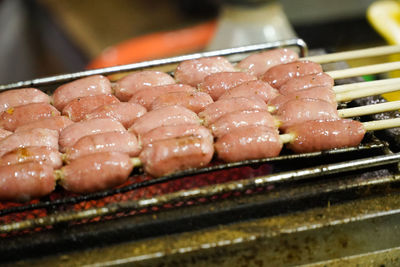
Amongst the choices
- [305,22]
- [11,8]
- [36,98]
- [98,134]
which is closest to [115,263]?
[98,134]

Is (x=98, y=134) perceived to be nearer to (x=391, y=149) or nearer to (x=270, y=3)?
(x=391, y=149)

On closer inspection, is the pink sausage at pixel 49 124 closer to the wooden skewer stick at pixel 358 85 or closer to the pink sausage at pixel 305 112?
the pink sausage at pixel 305 112

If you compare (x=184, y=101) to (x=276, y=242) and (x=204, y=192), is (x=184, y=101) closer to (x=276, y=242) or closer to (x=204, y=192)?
(x=204, y=192)

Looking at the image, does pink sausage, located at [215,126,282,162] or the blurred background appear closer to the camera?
pink sausage, located at [215,126,282,162]

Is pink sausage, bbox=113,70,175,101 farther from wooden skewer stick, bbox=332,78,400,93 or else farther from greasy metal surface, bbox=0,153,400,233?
wooden skewer stick, bbox=332,78,400,93

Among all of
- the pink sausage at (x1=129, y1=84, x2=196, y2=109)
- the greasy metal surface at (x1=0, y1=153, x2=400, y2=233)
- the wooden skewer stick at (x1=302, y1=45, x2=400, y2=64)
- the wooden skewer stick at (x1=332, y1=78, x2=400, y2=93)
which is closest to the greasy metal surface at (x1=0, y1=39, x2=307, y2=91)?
the wooden skewer stick at (x1=302, y1=45, x2=400, y2=64)

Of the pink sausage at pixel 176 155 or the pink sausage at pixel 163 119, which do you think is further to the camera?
the pink sausage at pixel 163 119

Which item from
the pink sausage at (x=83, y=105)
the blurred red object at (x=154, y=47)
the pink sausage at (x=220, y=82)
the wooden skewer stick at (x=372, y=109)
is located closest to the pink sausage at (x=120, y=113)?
the pink sausage at (x=83, y=105)
